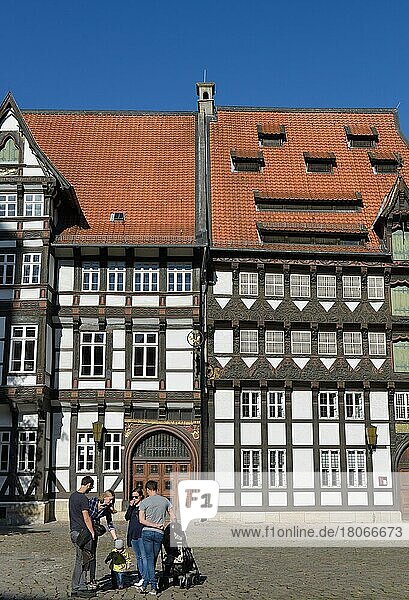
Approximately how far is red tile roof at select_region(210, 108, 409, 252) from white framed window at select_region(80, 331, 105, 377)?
580cm

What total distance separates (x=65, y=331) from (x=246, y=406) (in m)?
7.36

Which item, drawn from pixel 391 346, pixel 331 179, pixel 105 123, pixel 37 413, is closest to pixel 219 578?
pixel 37 413

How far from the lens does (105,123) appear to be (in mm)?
38656

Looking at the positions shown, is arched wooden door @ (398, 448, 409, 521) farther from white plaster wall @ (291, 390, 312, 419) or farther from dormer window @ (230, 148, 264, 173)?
dormer window @ (230, 148, 264, 173)

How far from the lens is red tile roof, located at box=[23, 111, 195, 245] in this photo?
32.2 m

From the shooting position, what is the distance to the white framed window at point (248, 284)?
32000mm

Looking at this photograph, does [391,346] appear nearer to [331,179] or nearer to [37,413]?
[331,179]

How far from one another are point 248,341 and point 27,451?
9.06m

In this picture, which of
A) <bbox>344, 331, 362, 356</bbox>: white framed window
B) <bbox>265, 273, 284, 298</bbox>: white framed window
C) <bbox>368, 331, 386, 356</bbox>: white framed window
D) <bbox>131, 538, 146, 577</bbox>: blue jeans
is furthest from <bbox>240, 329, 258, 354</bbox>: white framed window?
<bbox>131, 538, 146, 577</bbox>: blue jeans

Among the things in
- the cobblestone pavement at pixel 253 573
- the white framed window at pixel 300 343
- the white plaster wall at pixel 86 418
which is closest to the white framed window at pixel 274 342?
the white framed window at pixel 300 343

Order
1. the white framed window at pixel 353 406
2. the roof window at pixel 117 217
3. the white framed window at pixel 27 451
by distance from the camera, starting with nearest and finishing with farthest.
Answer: the white framed window at pixel 27 451 → the white framed window at pixel 353 406 → the roof window at pixel 117 217

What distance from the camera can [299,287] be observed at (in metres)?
32.3

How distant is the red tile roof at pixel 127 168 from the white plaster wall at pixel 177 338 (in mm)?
3359

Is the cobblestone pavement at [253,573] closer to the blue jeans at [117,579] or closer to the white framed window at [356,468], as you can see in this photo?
the blue jeans at [117,579]
